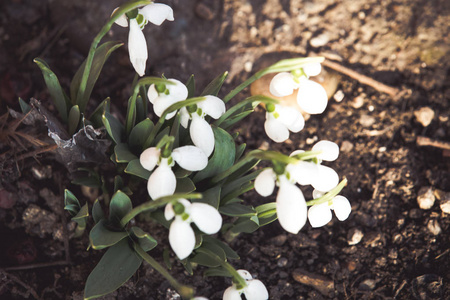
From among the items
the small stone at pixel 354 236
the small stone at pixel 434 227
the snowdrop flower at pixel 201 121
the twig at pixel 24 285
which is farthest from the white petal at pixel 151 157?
the small stone at pixel 434 227

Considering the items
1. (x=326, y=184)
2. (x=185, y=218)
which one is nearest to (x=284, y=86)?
(x=326, y=184)

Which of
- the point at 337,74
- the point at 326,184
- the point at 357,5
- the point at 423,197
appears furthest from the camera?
the point at 357,5

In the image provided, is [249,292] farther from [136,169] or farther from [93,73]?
[93,73]

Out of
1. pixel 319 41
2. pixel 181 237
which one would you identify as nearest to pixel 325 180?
pixel 181 237

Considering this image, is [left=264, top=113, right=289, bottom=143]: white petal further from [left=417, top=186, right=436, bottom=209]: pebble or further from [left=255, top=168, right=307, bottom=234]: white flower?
[left=417, top=186, right=436, bottom=209]: pebble

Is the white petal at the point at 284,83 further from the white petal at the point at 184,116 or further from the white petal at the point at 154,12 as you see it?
the white petal at the point at 154,12

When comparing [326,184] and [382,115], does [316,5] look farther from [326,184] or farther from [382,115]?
[326,184]
